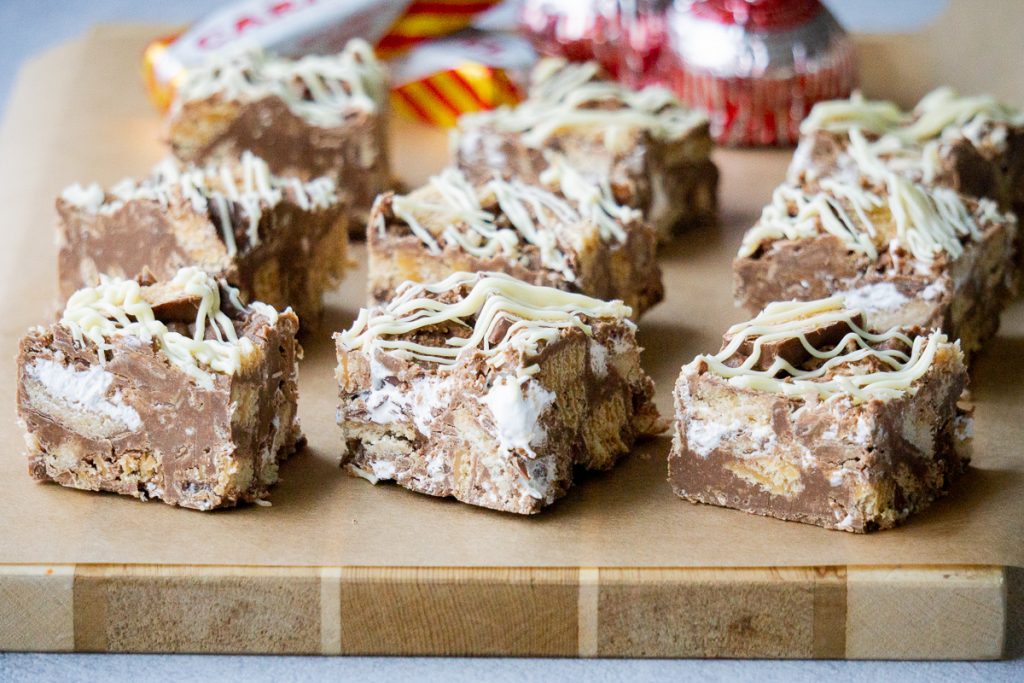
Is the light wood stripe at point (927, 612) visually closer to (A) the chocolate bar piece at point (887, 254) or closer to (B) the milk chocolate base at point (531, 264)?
(A) the chocolate bar piece at point (887, 254)

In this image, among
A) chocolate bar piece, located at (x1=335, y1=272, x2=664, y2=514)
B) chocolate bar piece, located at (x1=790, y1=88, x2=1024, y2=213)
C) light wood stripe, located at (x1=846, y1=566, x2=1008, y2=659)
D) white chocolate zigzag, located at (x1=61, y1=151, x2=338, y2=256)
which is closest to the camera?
light wood stripe, located at (x1=846, y1=566, x2=1008, y2=659)

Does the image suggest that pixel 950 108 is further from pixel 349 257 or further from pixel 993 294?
pixel 349 257

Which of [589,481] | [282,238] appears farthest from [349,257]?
[589,481]

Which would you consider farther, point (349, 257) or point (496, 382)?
point (349, 257)

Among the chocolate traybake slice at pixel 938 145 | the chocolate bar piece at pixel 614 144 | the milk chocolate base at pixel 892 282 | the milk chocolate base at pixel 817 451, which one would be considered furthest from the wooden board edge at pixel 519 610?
the chocolate bar piece at pixel 614 144

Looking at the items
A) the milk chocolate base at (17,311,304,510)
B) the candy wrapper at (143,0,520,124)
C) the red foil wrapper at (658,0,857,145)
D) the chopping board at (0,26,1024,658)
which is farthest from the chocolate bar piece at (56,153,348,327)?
the red foil wrapper at (658,0,857,145)

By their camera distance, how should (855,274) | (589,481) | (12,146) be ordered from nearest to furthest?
(589,481), (855,274), (12,146)

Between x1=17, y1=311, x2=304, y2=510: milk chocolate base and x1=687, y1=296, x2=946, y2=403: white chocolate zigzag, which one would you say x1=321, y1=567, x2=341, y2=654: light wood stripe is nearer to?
x1=17, y1=311, x2=304, y2=510: milk chocolate base
